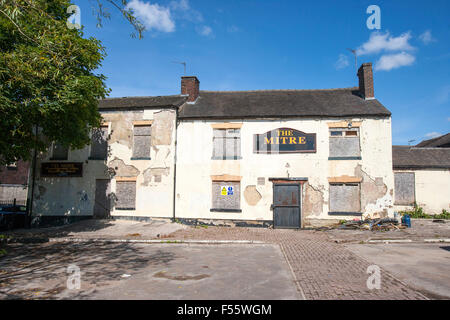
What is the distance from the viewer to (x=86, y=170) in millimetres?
16016

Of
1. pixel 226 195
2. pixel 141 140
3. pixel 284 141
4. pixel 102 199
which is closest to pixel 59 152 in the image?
pixel 102 199

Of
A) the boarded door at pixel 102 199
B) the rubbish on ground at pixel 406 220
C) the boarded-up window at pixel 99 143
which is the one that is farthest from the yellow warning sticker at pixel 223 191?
the rubbish on ground at pixel 406 220

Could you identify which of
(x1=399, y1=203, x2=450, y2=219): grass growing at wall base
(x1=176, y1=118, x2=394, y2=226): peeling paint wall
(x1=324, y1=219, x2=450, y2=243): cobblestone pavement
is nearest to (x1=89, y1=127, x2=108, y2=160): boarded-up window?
(x1=176, y1=118, x2=394, y2=226): peeling paint wall

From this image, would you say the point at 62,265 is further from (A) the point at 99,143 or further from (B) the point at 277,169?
(B) the point at 277,169

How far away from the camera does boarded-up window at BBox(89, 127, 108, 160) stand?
53.0 ft

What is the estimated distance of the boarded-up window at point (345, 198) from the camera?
1433cm

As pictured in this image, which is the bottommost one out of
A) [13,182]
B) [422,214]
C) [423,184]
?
[422,214]

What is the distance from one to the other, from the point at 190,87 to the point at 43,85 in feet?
31.6

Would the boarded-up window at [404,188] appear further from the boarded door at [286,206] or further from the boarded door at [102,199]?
the boarded door at [102,199]

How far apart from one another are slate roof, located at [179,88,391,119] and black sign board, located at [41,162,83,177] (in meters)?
6.68

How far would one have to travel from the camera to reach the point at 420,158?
1988cm

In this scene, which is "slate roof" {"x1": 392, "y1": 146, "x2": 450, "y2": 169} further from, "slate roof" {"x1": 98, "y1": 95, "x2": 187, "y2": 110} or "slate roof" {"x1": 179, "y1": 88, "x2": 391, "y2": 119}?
"slate roof" {"x1": 98, "y1": 95, "x2": 187, "y2": 110}

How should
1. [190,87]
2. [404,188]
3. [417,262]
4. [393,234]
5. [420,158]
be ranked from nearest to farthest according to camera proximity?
[417,262] → [393,234] → [190,87] → [404,188] → [420,158]

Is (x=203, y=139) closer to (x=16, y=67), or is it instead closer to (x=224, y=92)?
(x=224, y=92)
